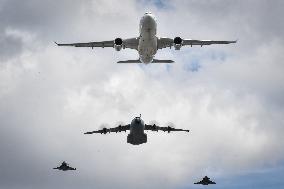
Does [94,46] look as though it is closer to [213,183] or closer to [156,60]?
[156,60]

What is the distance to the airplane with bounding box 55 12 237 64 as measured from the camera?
90.4 m

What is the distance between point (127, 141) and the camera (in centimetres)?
9325

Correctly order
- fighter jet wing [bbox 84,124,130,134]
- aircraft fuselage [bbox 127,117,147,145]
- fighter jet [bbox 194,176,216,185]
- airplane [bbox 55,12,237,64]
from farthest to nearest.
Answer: fighter jet [bbox 194,176,216,185] < fighter jet wing [bbox 84,124,130,134] < aircraft fuselage [bbox 127,117,147,145] < airplane [bbox 55,12,237,64]

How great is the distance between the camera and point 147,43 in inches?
3610

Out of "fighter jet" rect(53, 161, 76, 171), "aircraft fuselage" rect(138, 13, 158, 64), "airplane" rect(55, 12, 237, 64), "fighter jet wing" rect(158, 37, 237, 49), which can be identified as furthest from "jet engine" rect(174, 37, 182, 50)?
"fighter jet" rect(53, 161, 76, 171)

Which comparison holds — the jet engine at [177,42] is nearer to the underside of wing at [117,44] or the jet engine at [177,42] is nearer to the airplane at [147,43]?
the airplane at [147,43]

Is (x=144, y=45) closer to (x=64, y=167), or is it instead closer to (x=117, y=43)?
(x=117, y=43)

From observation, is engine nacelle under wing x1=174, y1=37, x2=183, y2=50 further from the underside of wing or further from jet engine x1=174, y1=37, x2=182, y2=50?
the underside of wing

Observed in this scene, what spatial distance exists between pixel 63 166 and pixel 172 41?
38.5 metres

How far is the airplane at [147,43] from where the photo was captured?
90438 millimetres

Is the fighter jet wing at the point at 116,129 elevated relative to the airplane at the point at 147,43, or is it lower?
lower

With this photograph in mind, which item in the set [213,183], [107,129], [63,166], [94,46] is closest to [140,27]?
[94,46]

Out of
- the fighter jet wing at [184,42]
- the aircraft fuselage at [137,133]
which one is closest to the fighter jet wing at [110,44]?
the fighter jet wing at [184,42]

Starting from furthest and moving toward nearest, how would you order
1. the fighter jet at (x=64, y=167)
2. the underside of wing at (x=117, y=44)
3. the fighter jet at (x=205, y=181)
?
the fighter jet at (x=205, y=181), the fighter jet at (x=64, y=167), the underside of wing at (x=117, y=44)
